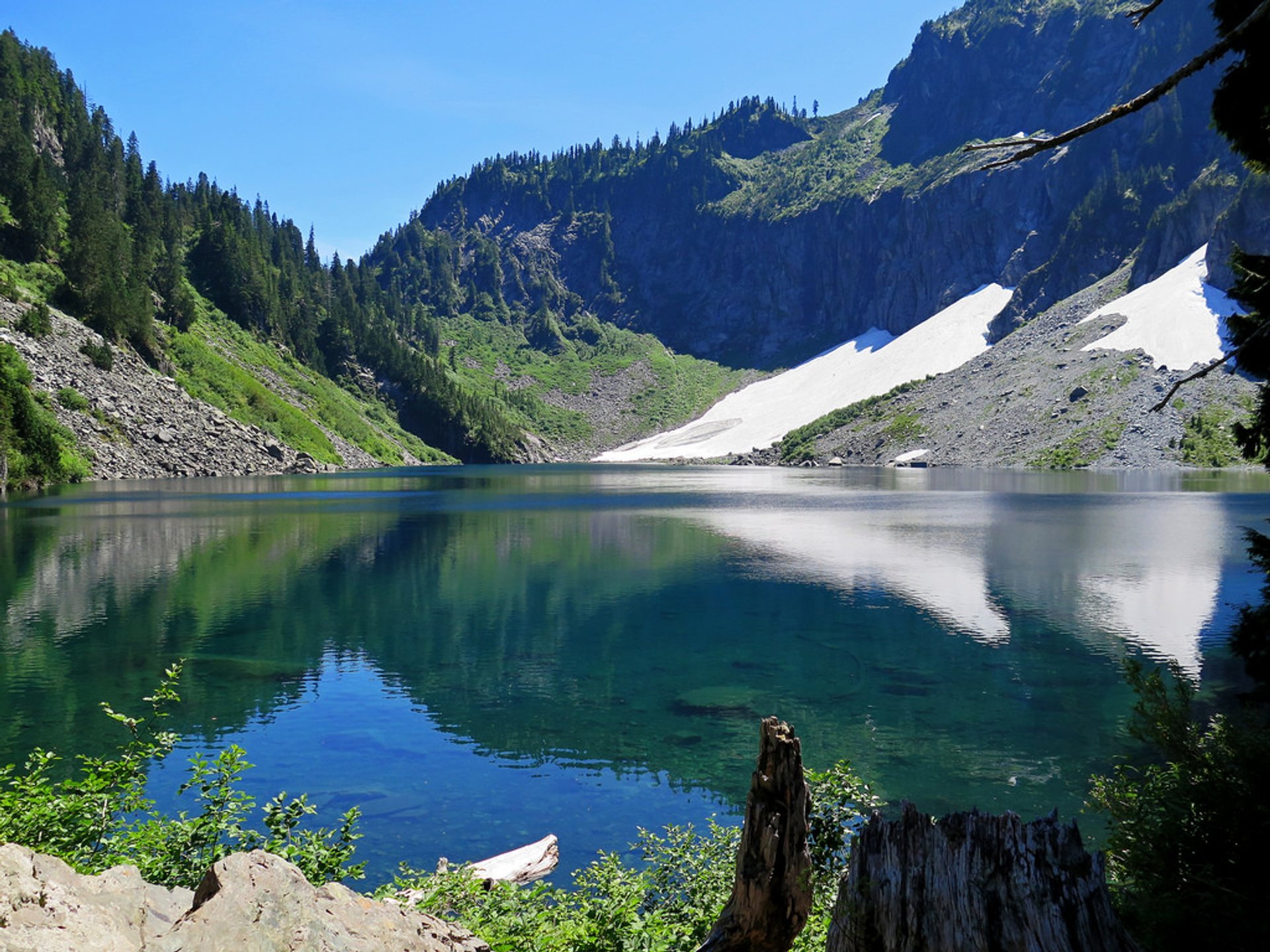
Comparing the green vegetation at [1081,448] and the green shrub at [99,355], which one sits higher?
the green shrub at [99,355]

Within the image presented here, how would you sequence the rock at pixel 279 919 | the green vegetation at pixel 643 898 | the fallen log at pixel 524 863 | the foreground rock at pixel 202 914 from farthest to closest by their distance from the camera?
the fallen log at pixel 524 863, the green vegetation at pixel 643 898, the rock at pixel 279 919, the foreground rock at pixel 202 914

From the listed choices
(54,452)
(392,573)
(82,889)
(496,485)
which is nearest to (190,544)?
(392,573)

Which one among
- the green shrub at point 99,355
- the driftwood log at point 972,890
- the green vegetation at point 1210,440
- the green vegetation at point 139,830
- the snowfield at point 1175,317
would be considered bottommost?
the green vegetation at point 139,830

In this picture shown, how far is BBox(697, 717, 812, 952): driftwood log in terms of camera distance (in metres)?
7.37

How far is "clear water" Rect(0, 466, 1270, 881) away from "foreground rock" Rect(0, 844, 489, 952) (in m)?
7.08

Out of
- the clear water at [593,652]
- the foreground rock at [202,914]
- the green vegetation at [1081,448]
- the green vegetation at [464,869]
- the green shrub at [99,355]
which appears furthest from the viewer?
the green vegetation at [1081,448]

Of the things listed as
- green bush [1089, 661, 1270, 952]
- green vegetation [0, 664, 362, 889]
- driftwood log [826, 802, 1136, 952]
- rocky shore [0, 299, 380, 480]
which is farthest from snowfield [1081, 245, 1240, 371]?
green vegetation [0, 664, 362, 889]

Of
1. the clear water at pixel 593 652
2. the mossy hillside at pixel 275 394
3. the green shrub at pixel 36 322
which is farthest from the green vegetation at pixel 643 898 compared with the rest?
the mossy hillside at pixel 275 394

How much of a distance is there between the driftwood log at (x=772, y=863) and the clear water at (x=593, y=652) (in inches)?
253

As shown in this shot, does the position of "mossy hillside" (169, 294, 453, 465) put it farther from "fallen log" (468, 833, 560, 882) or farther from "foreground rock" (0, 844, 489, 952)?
"foreground rock" (0, 844, 489, 952)

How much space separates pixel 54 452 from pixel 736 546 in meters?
79.9

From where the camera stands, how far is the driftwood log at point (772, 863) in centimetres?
737

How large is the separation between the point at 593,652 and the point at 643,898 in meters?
18.0

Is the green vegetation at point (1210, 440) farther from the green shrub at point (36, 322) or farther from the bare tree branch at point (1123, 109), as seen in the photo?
the green shrub at point (36, 322)
